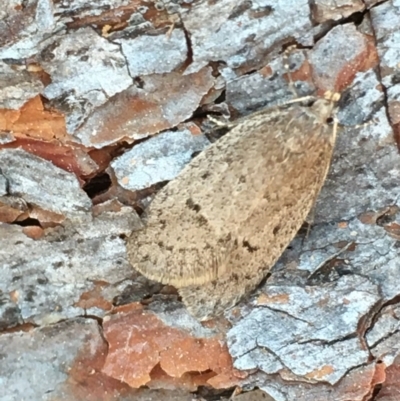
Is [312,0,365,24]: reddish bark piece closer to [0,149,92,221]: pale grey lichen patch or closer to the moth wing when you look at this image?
the moth wing

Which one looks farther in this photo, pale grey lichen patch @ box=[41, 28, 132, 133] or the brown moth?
the brown moth

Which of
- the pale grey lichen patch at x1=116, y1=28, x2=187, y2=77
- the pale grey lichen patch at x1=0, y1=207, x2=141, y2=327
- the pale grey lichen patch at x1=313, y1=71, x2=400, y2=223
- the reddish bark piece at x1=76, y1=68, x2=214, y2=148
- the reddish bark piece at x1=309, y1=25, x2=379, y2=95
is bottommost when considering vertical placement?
the pale grey lichen patch at x1=0, y1=207, x2=141, y2=327

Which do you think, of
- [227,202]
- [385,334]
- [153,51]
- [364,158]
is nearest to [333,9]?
[364,158]

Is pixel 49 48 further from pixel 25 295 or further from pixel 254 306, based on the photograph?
pixel 254 306

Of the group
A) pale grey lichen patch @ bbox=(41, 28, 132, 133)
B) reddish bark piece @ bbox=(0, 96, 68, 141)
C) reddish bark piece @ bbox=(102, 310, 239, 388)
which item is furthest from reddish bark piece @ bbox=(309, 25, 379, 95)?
reddish bark piece @ bbox=(102, 310, 239, 388)

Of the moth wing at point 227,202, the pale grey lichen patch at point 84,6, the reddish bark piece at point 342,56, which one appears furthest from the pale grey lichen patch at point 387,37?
the pale grey lichen patch at point 84,6

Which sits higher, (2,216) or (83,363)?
(2,216)

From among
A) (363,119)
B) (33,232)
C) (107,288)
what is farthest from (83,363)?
(363,119)
